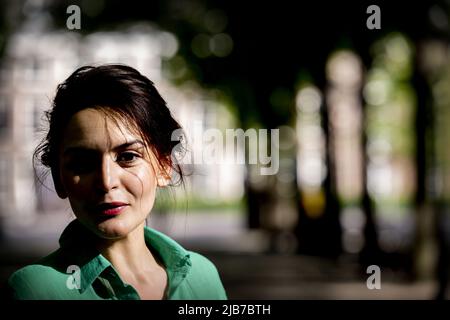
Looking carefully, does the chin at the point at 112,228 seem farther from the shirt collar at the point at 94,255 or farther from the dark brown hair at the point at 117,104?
the dark brown hair at the point at 117,104

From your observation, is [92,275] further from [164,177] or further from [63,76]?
[63,76]

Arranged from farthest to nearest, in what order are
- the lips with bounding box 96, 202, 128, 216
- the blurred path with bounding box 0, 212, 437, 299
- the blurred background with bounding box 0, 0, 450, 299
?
the blurred background with bounding box 0, 0, 450, 299 < the blurred path with bounding box 0, 212, 437, 299 < the lips with bounding box 96, 202, 128, 216

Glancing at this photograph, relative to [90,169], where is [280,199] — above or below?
below

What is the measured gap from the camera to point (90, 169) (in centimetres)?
186

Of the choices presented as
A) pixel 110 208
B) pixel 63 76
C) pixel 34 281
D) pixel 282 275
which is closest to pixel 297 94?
pixel 282 275

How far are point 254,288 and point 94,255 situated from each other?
1129 centimetres

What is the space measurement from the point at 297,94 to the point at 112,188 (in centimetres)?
1773

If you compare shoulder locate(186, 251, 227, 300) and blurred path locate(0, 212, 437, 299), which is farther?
blurred path locate(0, 212, 437, 299)

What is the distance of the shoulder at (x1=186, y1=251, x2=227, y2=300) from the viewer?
1.91m

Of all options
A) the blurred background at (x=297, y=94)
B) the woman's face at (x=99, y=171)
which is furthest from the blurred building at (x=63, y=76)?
the woman's face at (x=99, y=171)

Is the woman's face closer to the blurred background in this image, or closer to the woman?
the woman

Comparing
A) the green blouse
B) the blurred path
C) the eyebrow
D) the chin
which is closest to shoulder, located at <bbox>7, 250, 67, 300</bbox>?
the green blouse
